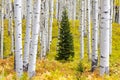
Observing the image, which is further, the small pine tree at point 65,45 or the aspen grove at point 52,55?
the small pine tree at point 65,45

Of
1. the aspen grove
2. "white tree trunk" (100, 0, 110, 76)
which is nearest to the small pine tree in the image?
the aspen grove

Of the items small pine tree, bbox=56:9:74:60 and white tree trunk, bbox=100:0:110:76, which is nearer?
white tree trunk, bbox=100:0:110:76

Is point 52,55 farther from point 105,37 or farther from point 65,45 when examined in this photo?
point 105,37

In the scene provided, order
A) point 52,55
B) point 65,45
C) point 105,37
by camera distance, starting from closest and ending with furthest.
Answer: point 105,37 → point 65,45 → point 52,55

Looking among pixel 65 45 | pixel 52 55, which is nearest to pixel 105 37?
pixel 65 45

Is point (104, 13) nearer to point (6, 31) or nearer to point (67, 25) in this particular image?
point (67, 25)

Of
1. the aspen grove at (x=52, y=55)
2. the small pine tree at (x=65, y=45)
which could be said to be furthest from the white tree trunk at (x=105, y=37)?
the small pine tree at (x=65, y=45)

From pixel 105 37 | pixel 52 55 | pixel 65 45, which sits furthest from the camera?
pixel 52 55

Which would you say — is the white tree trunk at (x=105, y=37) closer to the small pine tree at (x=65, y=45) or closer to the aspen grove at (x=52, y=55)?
the aspen grove at (x=52, y=55)

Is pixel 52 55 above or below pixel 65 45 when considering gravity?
below

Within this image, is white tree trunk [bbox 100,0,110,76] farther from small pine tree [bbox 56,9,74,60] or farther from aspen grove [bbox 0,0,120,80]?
small pine tree [bbox 56,9,74,60]

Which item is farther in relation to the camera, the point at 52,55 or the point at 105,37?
the point at 52,55

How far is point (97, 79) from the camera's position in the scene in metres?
8.29

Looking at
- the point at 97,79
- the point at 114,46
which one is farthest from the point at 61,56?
the point at 97,79
